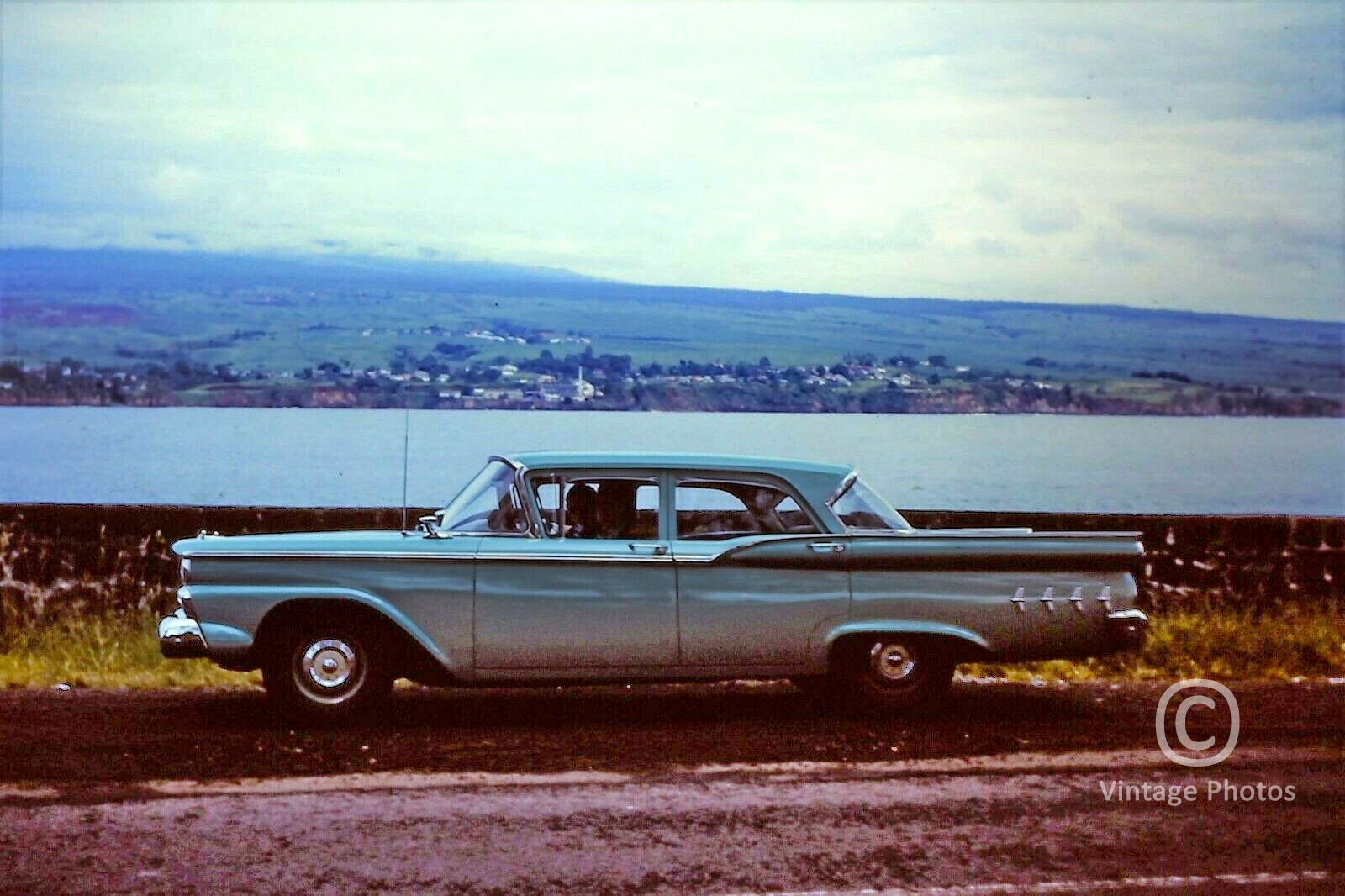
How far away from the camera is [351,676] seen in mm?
9188

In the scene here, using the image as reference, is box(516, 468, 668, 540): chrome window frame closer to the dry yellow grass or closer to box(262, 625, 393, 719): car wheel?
box(262, 625, 393, 719): car wheel

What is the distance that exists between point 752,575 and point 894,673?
0.98 metres

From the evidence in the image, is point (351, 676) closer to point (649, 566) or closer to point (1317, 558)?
point (649, 566)

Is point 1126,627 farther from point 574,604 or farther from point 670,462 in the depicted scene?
point 574,604

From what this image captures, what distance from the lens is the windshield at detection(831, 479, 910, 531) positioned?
9430mm

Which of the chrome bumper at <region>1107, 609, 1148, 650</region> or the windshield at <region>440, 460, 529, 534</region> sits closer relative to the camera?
the windshield at <region>440, 460, 529, 534</region>

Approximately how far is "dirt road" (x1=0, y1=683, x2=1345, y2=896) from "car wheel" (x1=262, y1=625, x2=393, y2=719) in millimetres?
148

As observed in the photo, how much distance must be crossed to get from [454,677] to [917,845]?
3119mm

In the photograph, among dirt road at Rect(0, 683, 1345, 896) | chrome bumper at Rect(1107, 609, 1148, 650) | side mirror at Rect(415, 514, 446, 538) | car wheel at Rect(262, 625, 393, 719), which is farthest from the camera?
chrome bumper at Rect(1107, 609, 1148, 650)

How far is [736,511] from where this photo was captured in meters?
9.38

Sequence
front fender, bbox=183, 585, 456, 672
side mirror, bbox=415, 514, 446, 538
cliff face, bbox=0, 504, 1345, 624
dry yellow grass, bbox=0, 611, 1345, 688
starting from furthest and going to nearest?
cliff face, bbox=0, 504, 1345, 624, dry yellow grass, bbox=0, 611, 1345, 688, side mirror, bbox=415, 514, 446, 538, front fender, bbox=183, 585, 456, 672

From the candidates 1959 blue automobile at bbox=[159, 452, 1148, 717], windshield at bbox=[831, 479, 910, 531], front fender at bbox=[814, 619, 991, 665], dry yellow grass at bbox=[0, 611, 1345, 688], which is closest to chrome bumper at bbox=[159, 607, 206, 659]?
1959 blue automobile at bbox=[159, 452, 1148, 717]

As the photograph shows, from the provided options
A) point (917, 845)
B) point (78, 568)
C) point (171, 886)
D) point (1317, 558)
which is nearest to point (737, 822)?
point (917, 845)

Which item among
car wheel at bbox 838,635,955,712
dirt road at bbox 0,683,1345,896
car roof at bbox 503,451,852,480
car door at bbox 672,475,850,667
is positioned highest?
car roof at bbox 503,451,852,480
